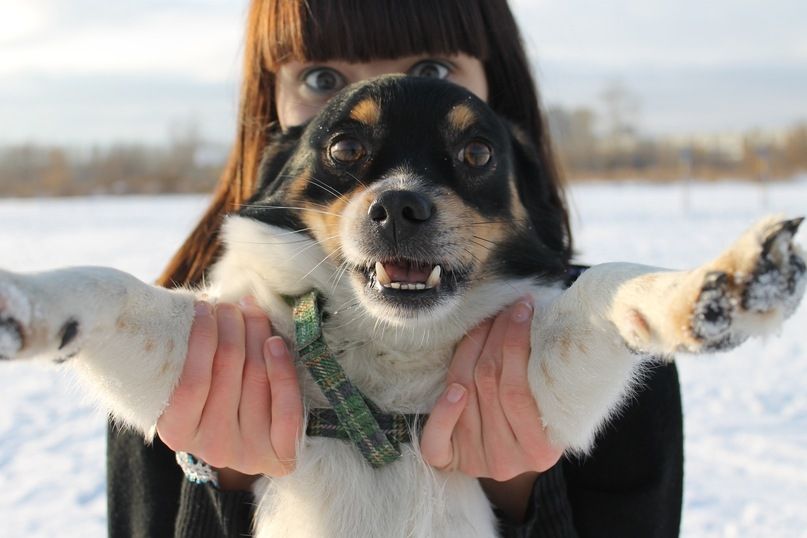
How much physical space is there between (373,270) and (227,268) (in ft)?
1.87

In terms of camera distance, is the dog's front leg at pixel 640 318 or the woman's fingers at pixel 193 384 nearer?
the dog's front leg at pixel 640 318

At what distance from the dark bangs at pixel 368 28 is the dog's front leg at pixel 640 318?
1.18 meters

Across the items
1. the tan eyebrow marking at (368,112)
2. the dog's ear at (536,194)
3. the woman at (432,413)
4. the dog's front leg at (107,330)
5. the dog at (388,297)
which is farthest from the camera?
the dog's ear at (536,194)

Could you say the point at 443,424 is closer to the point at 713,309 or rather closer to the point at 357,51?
the point at 713,309

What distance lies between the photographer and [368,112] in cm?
215

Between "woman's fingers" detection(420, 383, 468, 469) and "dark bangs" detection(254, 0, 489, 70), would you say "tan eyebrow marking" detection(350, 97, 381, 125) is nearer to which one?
"dark bangs" detection(254, 0, 489, 70)

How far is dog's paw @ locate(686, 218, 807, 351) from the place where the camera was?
1.27 m

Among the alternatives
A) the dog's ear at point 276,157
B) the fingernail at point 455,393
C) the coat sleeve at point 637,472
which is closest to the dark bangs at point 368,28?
the dog's ear at point 276,157

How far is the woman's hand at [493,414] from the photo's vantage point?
198cm

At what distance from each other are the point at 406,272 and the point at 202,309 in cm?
59

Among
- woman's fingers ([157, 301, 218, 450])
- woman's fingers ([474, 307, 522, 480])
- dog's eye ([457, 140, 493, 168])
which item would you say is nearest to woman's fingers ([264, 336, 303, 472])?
woman's fingers ([157, 301, 218, 450])

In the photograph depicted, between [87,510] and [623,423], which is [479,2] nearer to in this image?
[623,423]

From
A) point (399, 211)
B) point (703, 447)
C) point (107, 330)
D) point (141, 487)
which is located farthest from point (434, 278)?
point (703, 447)

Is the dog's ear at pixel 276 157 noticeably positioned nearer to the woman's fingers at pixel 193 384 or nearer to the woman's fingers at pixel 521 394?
the woman's fingers at pixel 193 384
